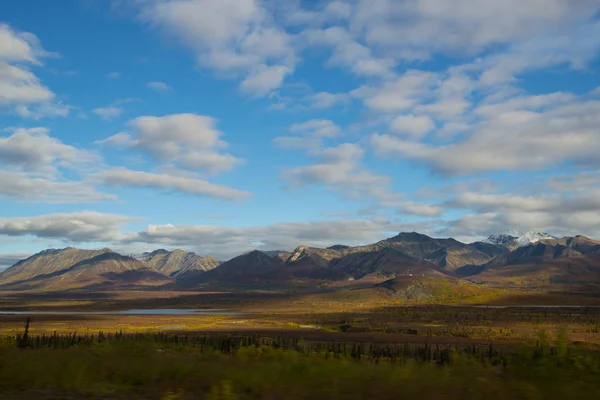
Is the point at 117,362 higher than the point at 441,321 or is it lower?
higher

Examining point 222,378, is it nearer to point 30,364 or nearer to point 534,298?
point 30,364

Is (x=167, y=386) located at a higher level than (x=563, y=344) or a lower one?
lower

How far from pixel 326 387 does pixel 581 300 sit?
211 meters

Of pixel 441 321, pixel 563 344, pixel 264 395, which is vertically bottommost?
pixel 441 321

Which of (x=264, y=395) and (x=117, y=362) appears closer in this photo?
(x=264, y=395)

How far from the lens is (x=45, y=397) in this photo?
10.6 m

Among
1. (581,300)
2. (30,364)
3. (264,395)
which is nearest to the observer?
(264,395)

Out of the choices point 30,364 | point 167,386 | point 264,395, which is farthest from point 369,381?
point 30,364

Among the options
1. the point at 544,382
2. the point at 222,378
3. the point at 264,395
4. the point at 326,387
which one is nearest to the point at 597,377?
the point at 544,382

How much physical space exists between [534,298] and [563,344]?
206m

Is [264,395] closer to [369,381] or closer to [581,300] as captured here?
[369,381]

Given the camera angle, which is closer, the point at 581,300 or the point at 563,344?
the point at 563,344

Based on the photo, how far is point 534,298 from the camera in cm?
19562

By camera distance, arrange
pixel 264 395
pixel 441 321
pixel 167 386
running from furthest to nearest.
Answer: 1. pixel 441 321
2. pixel 167 386
3. pixel 264 395
